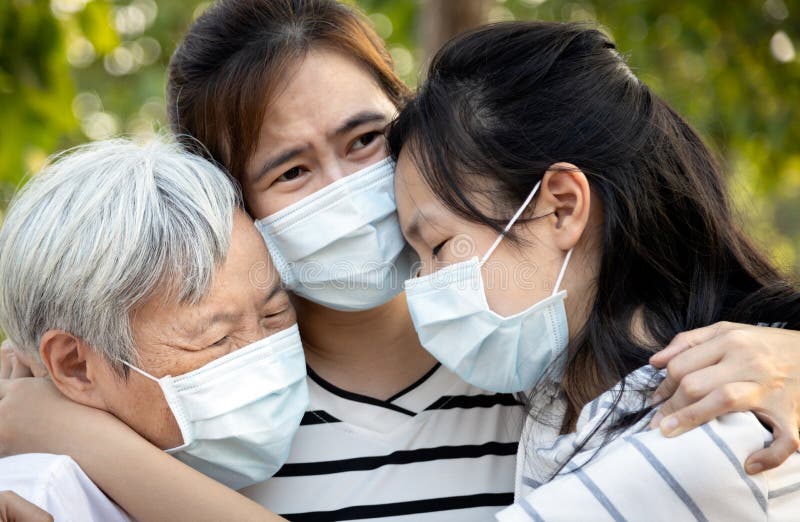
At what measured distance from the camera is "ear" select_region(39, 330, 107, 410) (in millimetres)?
2218

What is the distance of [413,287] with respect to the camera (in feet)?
7.97

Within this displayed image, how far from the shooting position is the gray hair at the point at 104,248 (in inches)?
85.2

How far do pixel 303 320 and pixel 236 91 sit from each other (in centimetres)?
75

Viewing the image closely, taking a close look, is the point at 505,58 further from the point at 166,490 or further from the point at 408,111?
the point at 166,490

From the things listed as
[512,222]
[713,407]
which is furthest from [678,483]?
[512,222]

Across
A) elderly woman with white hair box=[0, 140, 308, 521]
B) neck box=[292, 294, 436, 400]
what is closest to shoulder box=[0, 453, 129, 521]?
elderly woman with white hair box=[0, 140, 308, 521]

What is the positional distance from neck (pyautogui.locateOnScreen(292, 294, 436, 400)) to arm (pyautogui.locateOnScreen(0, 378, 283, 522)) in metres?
0.58

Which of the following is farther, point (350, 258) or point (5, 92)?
point (5, 92)

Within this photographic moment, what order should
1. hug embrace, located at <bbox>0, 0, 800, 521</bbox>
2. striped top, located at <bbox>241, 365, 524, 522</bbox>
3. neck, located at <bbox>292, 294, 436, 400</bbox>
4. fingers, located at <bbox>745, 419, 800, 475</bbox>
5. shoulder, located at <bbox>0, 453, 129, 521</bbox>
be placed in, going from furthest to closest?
neck, located at <bbox>292, 294, 436, 400</bbox>
striped top, located at <bbox>241, 365, 524, 522</bbox>
hug embrace, located at <bbox>0, 0, 800, 521</bbox>
shoulder, located at <bbox>0, 453, 129, 521</bbox>
fingers, located at <bbox>745, 419, 800, 475</bbox>

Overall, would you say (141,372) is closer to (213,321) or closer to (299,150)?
(213,321)

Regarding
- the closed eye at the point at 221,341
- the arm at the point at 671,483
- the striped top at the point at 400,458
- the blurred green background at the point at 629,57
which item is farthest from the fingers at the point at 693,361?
the closed eye at the point at 221,341

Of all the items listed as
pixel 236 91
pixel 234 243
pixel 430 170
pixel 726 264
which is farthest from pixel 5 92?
pixel 726 264

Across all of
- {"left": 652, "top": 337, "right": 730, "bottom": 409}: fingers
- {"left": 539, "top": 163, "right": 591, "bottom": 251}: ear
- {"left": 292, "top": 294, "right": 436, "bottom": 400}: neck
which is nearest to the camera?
{"left": 652, "top": 337, "right": 730, "bottom": 409}: fingers

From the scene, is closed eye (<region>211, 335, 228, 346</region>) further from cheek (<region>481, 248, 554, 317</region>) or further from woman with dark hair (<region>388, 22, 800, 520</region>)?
cheek (<region>481, 248, 554, 317</region>)
